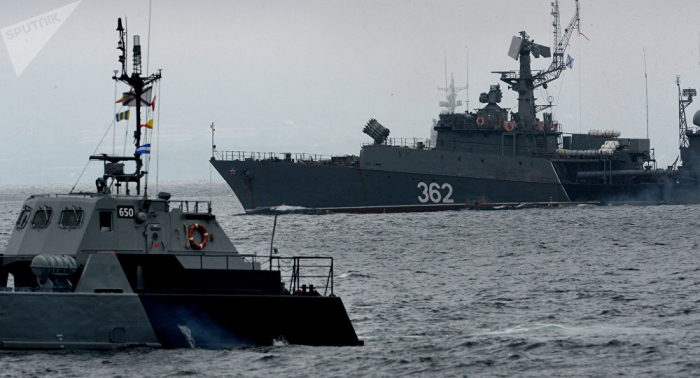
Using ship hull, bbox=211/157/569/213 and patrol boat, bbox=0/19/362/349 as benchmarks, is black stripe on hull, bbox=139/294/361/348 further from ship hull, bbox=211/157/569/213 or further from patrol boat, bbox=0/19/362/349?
ship hull, bbox=211/157/569/213

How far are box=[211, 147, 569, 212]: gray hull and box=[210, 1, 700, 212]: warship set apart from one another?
0.07 metres

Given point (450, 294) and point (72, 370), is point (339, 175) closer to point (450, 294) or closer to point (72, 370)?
point (450, 294)

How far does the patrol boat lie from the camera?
15.4 meters

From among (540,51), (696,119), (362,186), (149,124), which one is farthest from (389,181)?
(149,124)

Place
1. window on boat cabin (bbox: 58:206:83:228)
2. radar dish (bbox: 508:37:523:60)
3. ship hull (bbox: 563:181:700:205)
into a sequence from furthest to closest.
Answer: radar dish (bbox: 508:37:523:60) → ship hull (bbox: 563:181:700:205) → window on boat cabin (bbox: 58:206:83:228)

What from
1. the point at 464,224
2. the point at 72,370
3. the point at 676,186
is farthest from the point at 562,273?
the point at 676,186

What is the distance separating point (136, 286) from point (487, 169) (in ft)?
166

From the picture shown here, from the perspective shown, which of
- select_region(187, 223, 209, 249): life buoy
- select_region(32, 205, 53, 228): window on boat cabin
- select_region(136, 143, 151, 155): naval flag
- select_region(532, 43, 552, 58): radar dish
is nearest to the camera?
select_region(32, 205, 53, 228): window on boat cabin

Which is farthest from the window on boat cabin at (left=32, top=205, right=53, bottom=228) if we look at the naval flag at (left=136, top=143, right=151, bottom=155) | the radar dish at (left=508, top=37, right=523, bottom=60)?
the radar dish at (left=508, top=37, right=523, bottom=60)

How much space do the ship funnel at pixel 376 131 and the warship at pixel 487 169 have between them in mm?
98

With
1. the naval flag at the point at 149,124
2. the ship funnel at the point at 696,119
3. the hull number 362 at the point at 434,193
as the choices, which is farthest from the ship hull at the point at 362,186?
the naval flag at the point at 149,124

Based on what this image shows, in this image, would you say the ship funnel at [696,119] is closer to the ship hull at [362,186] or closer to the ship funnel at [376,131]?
the ship hull at [362,186]

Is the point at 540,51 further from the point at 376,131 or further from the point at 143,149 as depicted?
the point at 143,149

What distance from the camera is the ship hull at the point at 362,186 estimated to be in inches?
2451
